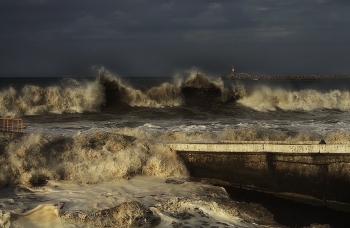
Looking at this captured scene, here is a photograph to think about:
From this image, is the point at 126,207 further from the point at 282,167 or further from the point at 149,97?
the point at 149,97

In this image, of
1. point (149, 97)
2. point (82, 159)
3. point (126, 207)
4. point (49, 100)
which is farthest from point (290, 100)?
point (126, 207)

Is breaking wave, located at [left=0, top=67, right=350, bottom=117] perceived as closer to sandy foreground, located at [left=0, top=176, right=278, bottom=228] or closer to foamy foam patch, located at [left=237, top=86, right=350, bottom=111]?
foamy foam patch, located at [left=237, top=86, right=350, bottom=111]

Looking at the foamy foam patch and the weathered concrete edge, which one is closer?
the weathered concrete edge

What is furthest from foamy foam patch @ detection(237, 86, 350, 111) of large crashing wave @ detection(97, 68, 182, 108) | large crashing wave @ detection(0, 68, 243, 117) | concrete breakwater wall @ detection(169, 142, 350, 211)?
concrete breakwater wall @ detection(169, 142, 350, 211)

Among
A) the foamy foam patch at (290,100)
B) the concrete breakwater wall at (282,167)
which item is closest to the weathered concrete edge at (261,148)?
the concrete breakwater wall at (282,167)

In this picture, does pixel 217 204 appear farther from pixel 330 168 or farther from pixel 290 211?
pixel 330 168

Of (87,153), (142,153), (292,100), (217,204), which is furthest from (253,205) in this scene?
(292,100)

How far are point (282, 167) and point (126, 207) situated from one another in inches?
137

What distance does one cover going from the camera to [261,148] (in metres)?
9.05

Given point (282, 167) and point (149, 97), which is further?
point (149, 97)

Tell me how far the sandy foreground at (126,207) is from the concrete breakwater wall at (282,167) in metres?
0.72

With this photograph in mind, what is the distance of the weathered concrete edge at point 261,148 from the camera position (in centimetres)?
845

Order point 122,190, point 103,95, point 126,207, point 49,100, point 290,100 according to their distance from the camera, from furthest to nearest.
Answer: point 290,100
point 103,95
point 49,100
point 122,190
point 126,207

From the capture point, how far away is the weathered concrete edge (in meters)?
8.45
